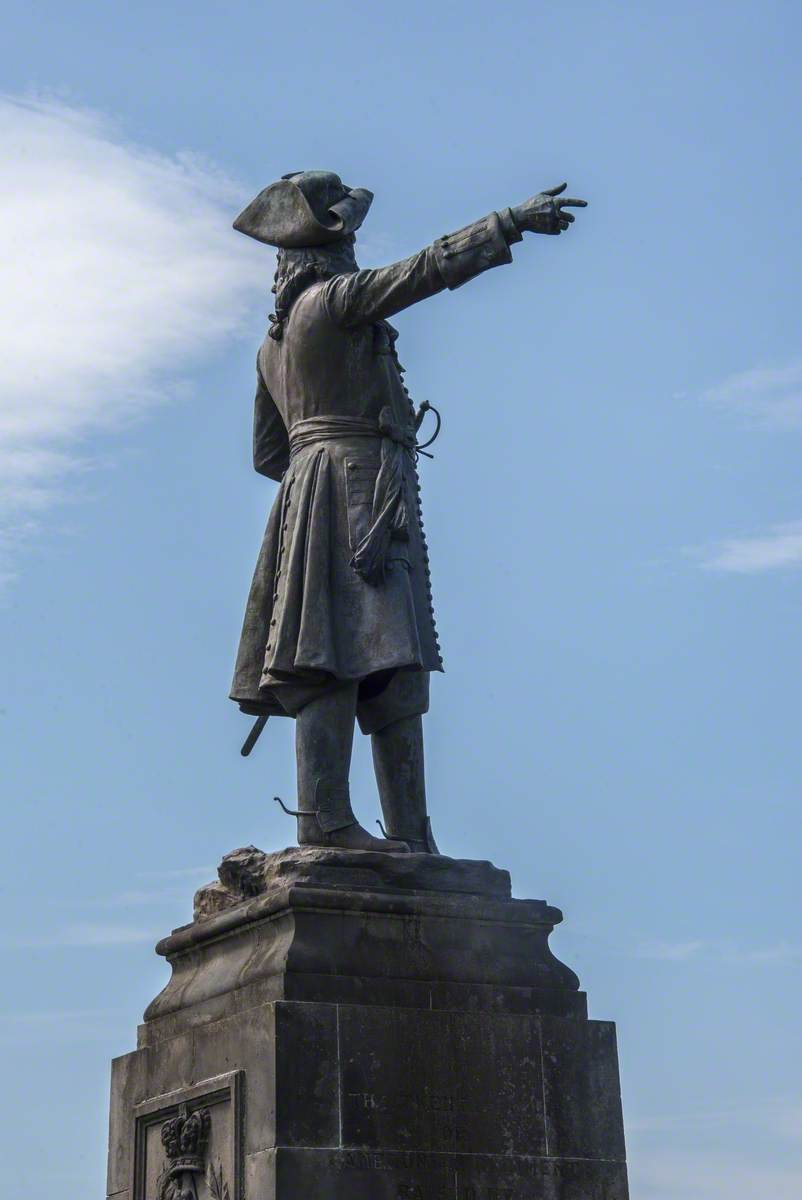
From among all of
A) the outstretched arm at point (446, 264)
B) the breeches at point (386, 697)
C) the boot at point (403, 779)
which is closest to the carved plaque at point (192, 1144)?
the boot at point (403, 779)

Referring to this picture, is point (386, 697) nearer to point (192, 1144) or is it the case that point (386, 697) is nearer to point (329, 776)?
point (329, 776)

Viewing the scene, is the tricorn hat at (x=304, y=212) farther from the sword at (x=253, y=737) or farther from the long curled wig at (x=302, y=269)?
the sword at (x=253, y=737)

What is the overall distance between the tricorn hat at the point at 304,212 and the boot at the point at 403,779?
132 inches

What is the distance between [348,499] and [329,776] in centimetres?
183

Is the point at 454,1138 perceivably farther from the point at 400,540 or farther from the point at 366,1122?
the point at 400,540

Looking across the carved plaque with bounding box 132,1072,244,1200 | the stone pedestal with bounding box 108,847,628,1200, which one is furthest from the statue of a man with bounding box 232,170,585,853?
the carved plaque with bounding box 132,1072,244,1200

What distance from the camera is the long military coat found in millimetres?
14133

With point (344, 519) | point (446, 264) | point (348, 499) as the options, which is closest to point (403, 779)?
point (344, 519)

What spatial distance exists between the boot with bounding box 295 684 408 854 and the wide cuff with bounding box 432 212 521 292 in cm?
273

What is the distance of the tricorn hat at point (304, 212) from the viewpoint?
14945 mm

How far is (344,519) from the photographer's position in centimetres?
1447

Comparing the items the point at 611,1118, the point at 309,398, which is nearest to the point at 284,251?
the point at 309,398

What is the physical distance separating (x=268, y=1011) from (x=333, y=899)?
0.87m

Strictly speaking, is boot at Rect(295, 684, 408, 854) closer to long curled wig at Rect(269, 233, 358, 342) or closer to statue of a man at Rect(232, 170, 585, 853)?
statue of a man at Rect(232, 170, 585, 853)
